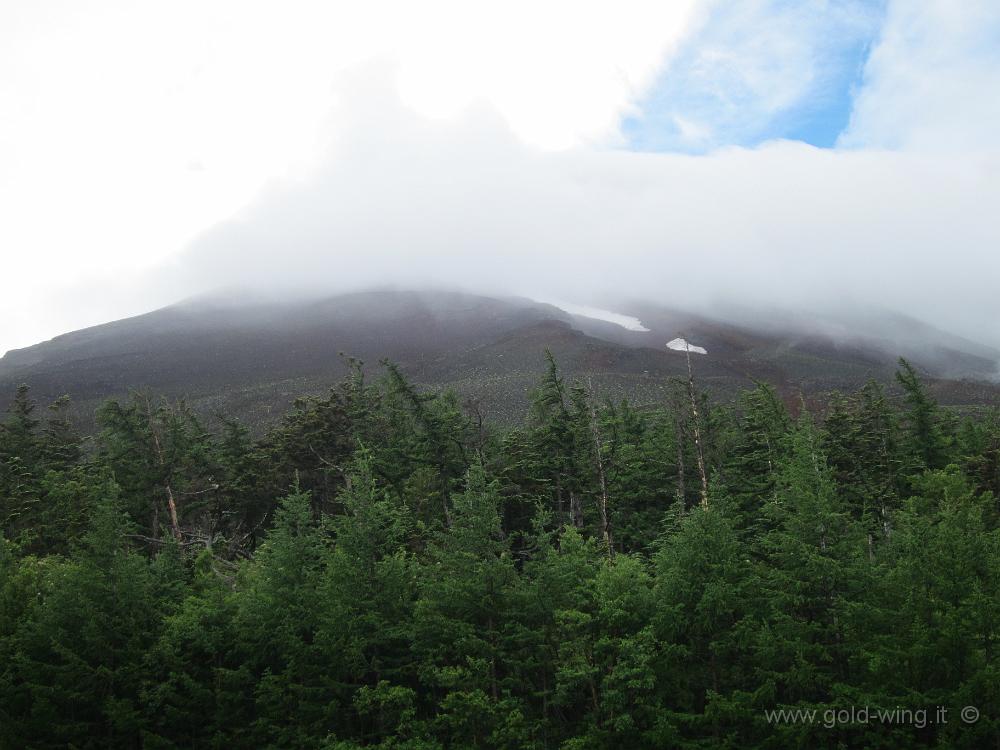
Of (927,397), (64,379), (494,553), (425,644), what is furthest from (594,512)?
(64,379)

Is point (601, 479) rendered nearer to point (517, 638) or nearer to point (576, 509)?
point (576, 509)

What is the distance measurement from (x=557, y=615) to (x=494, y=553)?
9.90 ft

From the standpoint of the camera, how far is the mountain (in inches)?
4791

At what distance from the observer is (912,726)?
1745cm

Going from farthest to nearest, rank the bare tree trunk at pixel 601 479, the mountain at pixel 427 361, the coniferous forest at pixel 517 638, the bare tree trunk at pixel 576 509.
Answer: the mountain at pixel 427 361 → the bare tree trunk at pixel 576 509 → the bare tree trunk at pixel 601 479 → the coniferous forest at pixel 517 638

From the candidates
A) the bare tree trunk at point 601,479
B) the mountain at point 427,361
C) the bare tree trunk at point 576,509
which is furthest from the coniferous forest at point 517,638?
the mountain at point 427,361

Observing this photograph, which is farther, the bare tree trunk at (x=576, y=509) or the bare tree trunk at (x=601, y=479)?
the bare tree trunk at (x=576, y=509)

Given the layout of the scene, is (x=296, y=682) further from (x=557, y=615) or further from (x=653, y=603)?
(x=653, y=603)

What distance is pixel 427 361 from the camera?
15400 cm

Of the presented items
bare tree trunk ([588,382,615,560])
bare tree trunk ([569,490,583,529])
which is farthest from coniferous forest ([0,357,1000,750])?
bare tree trunk ([569,490,583,529])

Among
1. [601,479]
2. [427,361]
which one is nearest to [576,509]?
[601,479]

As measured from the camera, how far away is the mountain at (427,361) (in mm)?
121688

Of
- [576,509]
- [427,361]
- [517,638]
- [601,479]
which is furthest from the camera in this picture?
[427,361]

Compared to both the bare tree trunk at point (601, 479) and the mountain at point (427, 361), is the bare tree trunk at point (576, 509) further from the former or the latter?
the mountain at point (427, 361)
